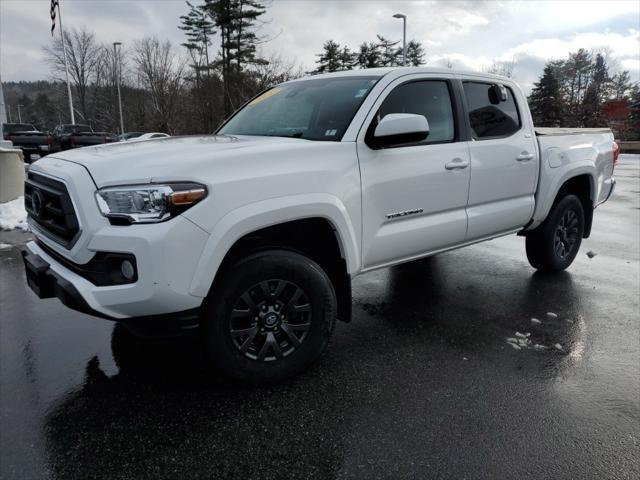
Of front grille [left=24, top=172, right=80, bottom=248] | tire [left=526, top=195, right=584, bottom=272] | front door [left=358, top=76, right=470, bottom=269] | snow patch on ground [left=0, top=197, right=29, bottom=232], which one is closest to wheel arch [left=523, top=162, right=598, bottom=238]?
tire [left=526, top=195, right=584, bottom=272]

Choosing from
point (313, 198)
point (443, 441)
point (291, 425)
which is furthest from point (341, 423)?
point (313, 198)

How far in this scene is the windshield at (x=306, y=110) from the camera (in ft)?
10.7

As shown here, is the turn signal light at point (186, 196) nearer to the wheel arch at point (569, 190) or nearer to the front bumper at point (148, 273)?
the front bumper at point (148, 273)

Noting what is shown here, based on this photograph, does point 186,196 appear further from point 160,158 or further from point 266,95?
point 266,95

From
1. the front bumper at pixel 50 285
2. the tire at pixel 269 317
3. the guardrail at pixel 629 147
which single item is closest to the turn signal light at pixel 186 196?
the tire at pixel 269 317

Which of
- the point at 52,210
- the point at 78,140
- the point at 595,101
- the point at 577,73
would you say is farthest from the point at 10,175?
the point at 577,73

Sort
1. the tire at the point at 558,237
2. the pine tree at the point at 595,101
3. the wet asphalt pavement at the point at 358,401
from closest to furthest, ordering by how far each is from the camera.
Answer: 1. the wet asphalt pavement at the point at 358,401
2. the tire at the point at 558,237
3. the pine tree at the point at 595,101

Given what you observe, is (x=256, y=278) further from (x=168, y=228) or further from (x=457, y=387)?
(x=457, y=387)

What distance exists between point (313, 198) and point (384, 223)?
2.29ft

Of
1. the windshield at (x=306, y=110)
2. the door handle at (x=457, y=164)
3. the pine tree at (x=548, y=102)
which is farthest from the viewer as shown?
the pine tree at (x=548, y=102)

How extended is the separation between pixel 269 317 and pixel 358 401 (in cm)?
70

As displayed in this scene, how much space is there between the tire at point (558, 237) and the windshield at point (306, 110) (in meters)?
2.68

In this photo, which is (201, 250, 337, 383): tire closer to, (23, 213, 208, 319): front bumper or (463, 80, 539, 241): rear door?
(23, 213, 208, 319): front bumper

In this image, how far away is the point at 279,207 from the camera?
262 cm
